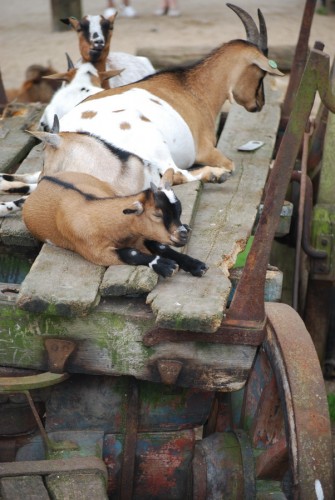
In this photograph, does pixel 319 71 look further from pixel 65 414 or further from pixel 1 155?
pixel 1 155

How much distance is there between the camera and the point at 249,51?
5723mm

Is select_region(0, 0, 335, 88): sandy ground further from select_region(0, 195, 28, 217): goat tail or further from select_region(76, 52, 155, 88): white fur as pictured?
select_region(0, 195, 28, 217): goat tail

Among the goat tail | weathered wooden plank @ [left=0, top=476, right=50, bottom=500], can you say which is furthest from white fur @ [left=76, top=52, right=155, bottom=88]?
weathered wooden plank @ [left=0, top=476, right=50, bottom=500]

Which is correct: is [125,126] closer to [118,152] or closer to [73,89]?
[118,152]

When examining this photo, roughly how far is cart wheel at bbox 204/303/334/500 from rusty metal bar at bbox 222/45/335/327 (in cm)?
18

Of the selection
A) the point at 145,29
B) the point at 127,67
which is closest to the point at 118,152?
the point at 127,67

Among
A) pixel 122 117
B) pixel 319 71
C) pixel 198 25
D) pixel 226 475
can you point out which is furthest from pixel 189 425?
pixel 198 25

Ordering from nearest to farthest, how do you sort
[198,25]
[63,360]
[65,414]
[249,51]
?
[63,360] → [65,414] → [249,51] → [198,25]

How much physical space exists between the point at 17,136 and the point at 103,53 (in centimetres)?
113

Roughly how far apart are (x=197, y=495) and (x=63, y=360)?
0.72m

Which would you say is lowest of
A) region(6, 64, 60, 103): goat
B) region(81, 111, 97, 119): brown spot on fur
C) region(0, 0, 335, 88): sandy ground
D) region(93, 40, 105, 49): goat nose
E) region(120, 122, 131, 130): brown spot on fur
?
region(0, 0, 335, 88): sandy ground

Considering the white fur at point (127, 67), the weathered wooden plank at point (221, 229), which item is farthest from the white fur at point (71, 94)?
the weathered wooden plank at point (221, 229)

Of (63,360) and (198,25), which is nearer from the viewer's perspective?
(63,360)

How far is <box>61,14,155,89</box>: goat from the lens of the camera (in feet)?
20.4
